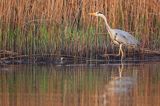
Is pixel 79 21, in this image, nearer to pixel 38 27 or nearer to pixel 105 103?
pixel 38 27

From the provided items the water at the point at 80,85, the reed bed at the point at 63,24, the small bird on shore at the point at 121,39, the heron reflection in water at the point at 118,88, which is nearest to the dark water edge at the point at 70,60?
the reed bed at the point at 63,24

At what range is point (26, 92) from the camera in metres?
10.2

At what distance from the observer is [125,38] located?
15930mm

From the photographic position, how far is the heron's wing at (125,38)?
15851 millimetres

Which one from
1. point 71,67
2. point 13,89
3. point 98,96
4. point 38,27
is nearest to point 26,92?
point 13,89

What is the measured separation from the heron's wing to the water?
92 centimetres

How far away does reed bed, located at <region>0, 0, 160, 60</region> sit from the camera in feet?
50.2

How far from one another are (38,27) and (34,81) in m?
3.93

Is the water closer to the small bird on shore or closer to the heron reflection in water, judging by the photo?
the heron reflection in water

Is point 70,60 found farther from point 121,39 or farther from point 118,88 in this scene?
point 118,88

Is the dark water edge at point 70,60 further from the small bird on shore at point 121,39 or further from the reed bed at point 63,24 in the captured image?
the small bird on shore at point 121,39

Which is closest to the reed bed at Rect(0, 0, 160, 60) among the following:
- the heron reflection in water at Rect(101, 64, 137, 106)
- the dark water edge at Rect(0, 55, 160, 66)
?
the dark water edge at Rect(0, 55, 160, 66)

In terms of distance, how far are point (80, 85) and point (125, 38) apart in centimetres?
498

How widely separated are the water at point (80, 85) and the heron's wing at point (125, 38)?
0.92 m
